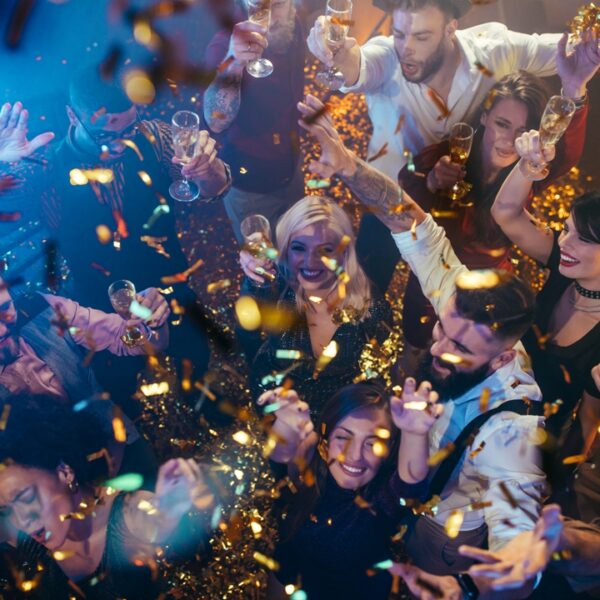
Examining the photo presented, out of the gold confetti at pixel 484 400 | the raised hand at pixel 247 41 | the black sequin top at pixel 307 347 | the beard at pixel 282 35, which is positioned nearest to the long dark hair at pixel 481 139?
the black sequin top at pixel 307 347

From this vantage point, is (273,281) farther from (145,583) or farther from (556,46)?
(556,46)

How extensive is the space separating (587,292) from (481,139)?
917 millimetres

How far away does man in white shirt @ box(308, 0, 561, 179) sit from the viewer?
9.35ft

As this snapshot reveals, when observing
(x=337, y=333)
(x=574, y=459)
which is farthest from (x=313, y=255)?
(x=574, y=459)

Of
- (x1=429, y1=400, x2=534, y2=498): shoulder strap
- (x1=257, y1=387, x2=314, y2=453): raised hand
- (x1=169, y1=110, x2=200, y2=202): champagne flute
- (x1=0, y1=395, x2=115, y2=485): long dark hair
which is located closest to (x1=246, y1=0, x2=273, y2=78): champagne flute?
(x1=169, y1=110, x2=200, y2=202): champagne flute

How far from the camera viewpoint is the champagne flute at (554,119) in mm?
2641

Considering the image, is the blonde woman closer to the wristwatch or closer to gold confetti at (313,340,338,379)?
gold confetti at (313,340,338,379)

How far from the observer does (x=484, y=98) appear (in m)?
2.97

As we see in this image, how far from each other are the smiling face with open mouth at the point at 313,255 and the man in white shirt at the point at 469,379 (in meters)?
0.26

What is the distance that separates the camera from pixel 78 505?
2.38m

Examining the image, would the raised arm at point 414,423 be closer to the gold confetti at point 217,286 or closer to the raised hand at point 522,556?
the raised hand at point 522,556

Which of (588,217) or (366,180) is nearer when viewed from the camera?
(588,217)

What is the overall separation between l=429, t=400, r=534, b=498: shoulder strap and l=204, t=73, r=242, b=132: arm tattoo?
187cm

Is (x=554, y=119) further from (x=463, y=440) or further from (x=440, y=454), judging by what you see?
(x=440, y=454)
